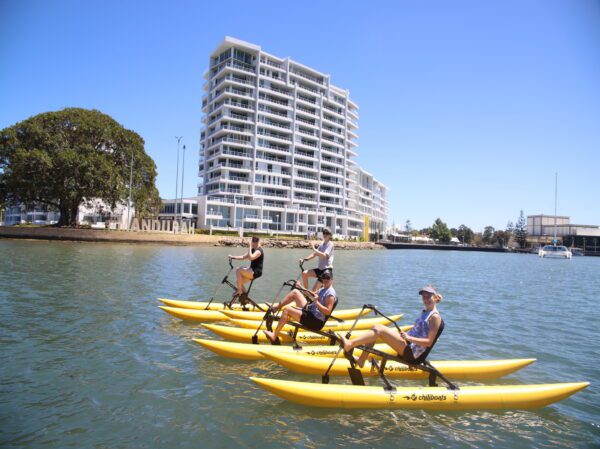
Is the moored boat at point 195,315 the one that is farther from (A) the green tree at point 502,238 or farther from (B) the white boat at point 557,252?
(A) the green tree at point 502,238

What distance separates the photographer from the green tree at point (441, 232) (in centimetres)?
16301

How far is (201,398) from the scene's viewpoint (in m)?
7.20

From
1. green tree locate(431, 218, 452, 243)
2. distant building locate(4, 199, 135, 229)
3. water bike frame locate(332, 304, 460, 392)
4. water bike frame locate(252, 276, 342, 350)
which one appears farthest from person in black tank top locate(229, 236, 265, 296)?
green tree locate(431, 218, 452, 243)

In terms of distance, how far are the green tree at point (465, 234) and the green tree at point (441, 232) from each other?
78.2 feet

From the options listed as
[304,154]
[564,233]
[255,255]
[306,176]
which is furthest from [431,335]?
[564,233]

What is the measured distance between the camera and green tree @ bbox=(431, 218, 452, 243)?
16301 cm

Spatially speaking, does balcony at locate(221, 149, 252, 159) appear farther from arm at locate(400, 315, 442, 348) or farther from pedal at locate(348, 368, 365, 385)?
arm at locate(400, 315, 442, 348)

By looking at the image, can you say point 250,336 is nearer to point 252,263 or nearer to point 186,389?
point 252,263

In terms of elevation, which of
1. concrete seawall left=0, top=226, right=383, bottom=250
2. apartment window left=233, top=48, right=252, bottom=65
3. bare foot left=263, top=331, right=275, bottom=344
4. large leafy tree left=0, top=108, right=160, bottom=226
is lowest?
bare foot left=263, top=331, right=275, bottom=344

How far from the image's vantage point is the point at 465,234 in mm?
187875

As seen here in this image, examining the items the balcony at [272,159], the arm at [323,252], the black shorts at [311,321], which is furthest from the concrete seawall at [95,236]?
the black shorts at [311,321]

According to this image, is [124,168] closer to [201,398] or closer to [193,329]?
[193,329]

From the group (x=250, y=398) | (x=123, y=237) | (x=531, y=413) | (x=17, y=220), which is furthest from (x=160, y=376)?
(x=17, y=220)

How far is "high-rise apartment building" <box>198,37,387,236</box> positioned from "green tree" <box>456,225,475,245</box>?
9966 cm
